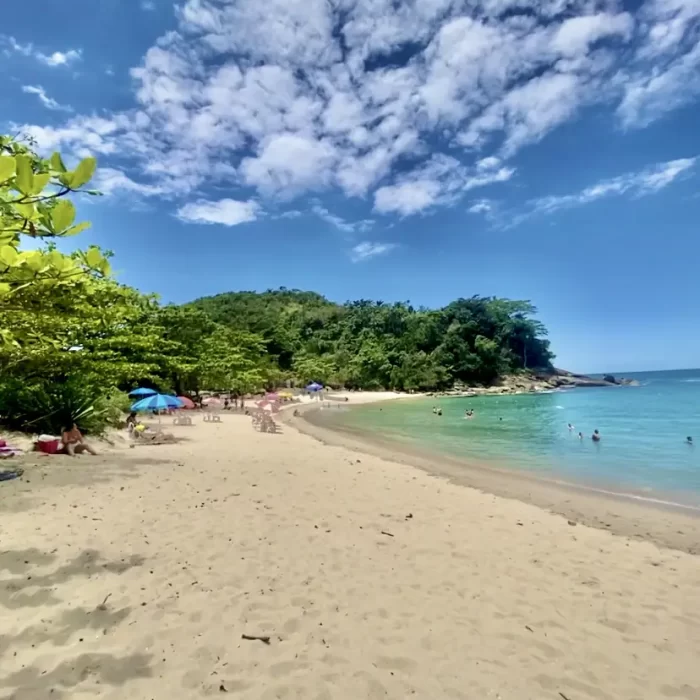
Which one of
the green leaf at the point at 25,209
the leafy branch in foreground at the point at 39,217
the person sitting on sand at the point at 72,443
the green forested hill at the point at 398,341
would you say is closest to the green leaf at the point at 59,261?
the leafy branch in foreground at the point at 39,217

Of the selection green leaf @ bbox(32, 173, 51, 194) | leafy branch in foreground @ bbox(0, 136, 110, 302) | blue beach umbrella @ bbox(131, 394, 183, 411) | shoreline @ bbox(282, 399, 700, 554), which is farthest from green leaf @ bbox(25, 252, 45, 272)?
blue beach umbrella @ bbox(131, 394, 183, 411)

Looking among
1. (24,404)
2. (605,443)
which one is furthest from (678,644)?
(605,443)

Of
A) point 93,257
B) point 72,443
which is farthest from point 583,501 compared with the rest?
point 72,443

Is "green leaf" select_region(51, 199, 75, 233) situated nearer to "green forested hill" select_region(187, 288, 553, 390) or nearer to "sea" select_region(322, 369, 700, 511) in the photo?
"sea" select_region(322, 369, 700, 511)

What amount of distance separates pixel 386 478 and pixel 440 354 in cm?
6299

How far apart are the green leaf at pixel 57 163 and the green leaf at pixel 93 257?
37cm

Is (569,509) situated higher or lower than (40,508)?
lower

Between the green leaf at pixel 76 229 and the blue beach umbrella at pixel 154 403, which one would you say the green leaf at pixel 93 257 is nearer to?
the green leaf at pixel 76 229

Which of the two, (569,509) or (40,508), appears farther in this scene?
(569,509)

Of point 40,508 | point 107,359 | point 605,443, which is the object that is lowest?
point 605,443

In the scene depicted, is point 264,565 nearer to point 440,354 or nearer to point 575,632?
point 575,632

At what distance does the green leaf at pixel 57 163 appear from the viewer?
1.30m

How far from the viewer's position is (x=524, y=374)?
263 ft

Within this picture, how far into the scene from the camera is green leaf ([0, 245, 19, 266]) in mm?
1409
